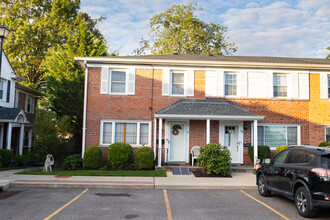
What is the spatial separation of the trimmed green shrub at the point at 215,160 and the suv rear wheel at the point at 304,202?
5149mm

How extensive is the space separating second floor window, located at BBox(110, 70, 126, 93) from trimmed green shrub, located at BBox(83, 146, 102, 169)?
359 cm

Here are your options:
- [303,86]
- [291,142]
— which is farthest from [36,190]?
[303,86]

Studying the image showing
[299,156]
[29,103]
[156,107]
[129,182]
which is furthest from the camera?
[29,103]

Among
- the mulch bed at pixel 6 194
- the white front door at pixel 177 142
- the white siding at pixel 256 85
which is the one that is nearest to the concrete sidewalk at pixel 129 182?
the mulch bed at pixel 6 194

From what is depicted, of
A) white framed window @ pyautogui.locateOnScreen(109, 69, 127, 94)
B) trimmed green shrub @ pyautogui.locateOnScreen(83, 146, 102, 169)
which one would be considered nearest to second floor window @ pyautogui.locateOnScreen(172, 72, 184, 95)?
white framed window @ pyautogui.locateOnScreen(109, 69, 127, 94)

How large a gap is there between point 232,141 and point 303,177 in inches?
327

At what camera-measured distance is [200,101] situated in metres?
14.7

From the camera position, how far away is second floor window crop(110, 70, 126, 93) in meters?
14.8

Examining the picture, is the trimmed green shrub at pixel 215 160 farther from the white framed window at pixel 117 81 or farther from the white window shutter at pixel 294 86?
the white window shutter at pixel 294 86

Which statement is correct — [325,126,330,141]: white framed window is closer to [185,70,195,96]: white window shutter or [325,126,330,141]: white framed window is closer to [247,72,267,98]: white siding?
[247,72,267,98]: white siding

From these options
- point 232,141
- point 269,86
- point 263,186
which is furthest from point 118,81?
point 263,186

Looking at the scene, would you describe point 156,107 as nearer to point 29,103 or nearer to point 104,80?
point 104,80

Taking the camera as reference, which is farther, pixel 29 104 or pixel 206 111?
pixel 29 104

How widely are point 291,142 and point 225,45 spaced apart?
61.6 feet
